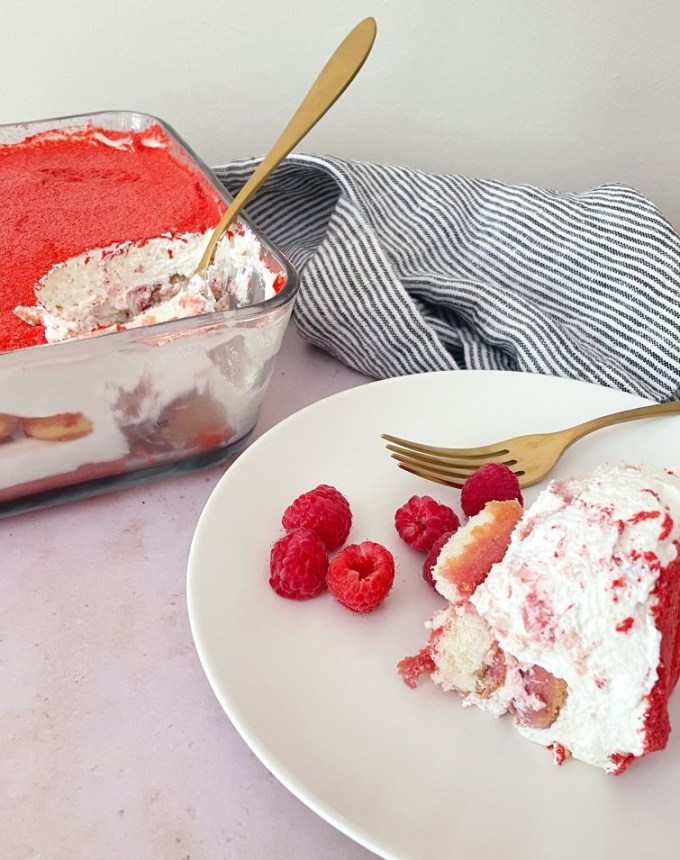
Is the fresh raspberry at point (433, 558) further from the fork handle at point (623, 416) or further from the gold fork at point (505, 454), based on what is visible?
the fork handle at point (623, 416)

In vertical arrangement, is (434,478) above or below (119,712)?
above

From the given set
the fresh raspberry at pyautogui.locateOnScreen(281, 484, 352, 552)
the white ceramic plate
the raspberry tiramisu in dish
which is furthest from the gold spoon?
the raspberry tiramisu in dish

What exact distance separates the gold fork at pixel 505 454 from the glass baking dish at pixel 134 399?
0.57 ft

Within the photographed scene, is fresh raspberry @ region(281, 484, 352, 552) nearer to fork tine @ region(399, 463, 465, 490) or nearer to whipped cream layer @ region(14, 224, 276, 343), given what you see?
fork tine @ region(399, 463, 465, 490)

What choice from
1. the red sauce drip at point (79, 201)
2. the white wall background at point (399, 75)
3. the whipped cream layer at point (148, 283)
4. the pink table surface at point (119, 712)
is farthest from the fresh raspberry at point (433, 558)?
the white wall background at point (399, 75)

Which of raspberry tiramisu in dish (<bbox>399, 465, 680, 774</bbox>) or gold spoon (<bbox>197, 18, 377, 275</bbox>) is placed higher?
gold spoon (<bbox>197, 18, 377, 275</bbox>)

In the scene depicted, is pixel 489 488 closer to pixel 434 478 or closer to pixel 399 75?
pixel 434 478

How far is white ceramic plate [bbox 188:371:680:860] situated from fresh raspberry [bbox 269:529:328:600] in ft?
0.04

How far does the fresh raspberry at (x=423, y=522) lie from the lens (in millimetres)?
846

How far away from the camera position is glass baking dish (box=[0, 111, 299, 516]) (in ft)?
2.67

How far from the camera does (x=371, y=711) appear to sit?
0.71m

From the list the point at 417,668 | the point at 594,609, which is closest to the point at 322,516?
the point at 417,668

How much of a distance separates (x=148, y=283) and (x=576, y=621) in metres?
0.68

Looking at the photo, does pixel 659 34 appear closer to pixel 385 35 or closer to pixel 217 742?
pixel 385 35
